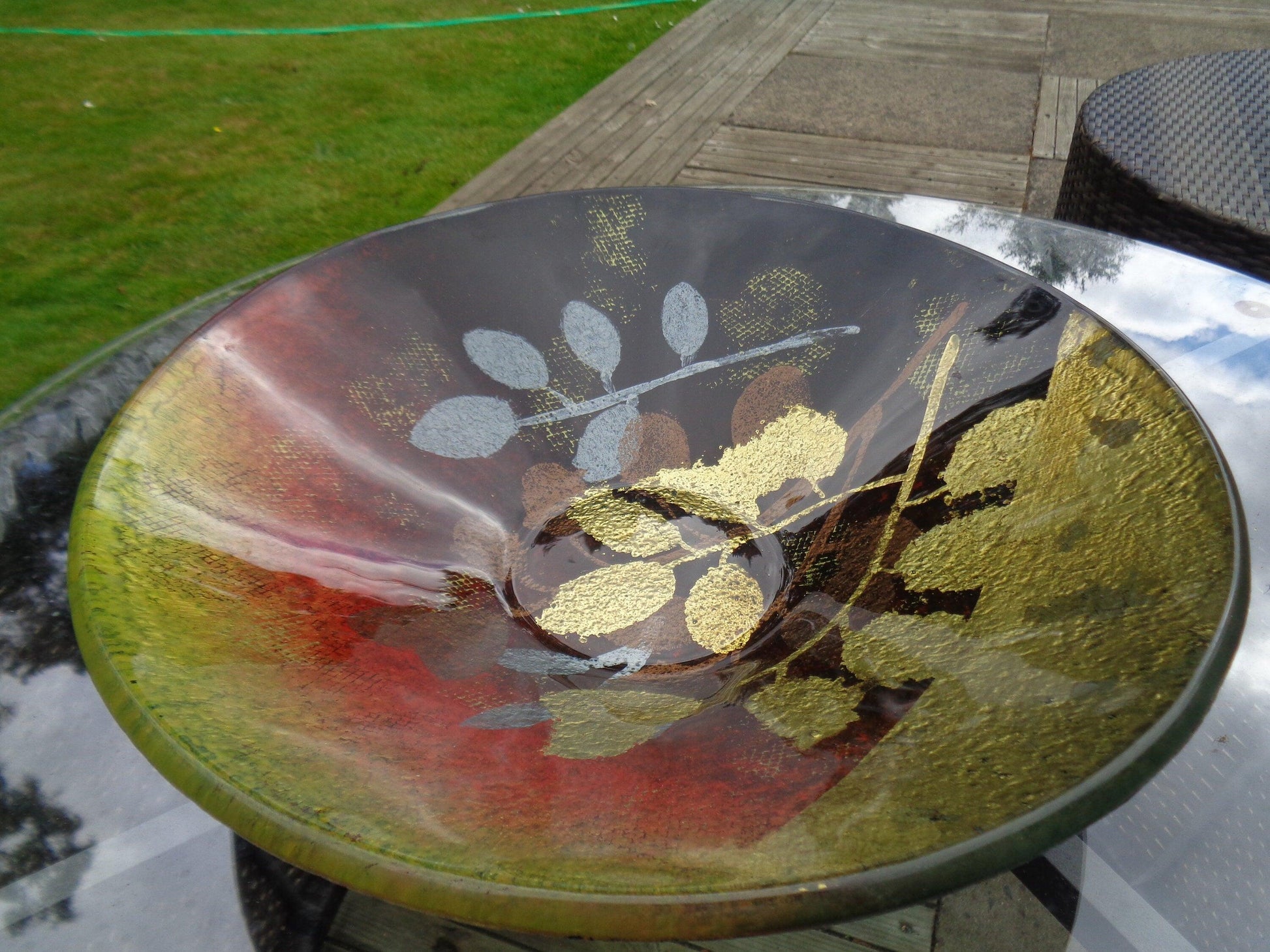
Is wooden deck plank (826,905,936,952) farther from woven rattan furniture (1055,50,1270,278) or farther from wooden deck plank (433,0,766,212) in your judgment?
wooden deck plank (433,0,766,212)

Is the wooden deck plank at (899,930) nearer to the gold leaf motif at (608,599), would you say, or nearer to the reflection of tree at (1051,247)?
the gold leaf motif at (608,599)

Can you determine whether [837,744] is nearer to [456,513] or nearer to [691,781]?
[691,781]

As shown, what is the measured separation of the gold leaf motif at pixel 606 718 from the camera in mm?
490

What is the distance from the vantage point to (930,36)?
10.2ft

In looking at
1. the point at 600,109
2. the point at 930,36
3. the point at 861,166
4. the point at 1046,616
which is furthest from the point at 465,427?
the point at 930,36

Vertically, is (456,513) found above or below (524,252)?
below

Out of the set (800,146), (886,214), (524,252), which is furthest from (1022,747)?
(800,146)

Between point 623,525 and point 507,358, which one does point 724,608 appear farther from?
point 507,358

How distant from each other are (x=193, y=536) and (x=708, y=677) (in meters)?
0.33

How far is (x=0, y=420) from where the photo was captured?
809 mm

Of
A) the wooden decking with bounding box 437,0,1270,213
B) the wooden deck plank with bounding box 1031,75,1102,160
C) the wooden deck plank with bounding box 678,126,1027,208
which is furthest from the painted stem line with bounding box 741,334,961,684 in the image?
the wooden deck plank with bounding box 1031,75,1102,160

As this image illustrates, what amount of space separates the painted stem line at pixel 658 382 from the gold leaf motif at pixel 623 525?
0.23 feet

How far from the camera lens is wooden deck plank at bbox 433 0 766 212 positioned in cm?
226

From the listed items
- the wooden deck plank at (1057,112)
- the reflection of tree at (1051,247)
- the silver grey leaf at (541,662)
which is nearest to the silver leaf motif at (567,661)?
the silver grey leaf at (541,662)
